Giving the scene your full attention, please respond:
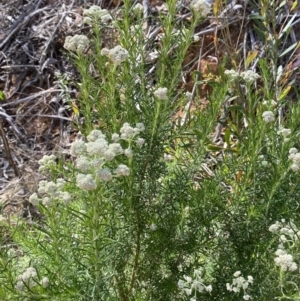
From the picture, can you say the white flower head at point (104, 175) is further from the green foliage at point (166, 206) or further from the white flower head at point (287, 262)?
the white flower head at point (287, 262)

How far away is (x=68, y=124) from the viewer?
413 centimetres

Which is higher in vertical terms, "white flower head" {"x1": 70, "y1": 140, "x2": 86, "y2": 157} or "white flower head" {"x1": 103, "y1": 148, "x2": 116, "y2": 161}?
"white flower head" {"x1": 103, "y1": 148, "x2": 116, "y2": 161}

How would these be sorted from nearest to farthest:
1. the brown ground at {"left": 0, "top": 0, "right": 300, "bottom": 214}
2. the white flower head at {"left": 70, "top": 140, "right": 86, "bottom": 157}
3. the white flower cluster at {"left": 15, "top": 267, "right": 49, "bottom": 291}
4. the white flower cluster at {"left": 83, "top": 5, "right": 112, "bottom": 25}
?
the white flower head at {"left": 70, "top": 140, "right": 86, "bottom": 157}
the white flower cluster at {"left": 15, "top": 267, "right": 49, "bottom": 291}
the white flower cluster at {"left": 83, "top": 5, "right": 112, "bottom": 25}
the brown ground at {"left": 0, "top": 0, "right": 300, "bottom": 214}

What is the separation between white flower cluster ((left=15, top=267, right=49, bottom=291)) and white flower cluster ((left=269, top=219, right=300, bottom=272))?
26.0 inches

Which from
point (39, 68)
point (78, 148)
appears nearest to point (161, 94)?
point (78, 148)

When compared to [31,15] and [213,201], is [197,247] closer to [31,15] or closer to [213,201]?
[213,201]

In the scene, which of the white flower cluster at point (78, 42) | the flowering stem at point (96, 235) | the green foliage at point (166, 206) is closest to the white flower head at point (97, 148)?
the flowering stem at point (96, 235)

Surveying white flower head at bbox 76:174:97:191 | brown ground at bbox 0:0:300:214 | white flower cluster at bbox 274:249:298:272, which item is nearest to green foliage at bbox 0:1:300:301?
white flower cluster at bbox 274:249:298:272

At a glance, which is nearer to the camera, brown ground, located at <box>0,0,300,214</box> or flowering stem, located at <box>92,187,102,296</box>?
flowering stem, located at <box>92,187,102,296</box>

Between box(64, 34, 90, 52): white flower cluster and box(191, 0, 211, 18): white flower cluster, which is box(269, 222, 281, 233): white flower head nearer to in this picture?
box(191, 0, 211, 18): white flower cluster

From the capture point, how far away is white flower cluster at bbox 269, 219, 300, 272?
1647 mm

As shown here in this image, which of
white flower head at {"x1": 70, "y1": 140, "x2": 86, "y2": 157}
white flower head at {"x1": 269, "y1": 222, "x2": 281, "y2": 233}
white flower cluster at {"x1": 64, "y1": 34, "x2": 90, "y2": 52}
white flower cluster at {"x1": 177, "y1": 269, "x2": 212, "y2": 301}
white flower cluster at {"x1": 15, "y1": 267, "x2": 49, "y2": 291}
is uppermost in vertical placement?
white flower cluster at {"x1": 64, "y1": 34, "x2": 90, "y2": 52}

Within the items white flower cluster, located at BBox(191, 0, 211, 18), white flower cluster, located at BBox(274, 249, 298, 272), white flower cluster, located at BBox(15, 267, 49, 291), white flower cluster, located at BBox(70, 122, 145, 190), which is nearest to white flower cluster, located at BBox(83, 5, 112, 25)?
white flower cluster, located at BBox(191, 0, 211, 18)

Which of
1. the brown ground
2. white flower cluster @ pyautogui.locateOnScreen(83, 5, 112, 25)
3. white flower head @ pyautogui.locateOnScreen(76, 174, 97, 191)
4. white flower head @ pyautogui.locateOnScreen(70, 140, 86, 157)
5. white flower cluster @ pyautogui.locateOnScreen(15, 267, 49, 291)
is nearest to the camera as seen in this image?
white flower head @ pyautogui.locateOnScreen(76, 174, 97, 191)
